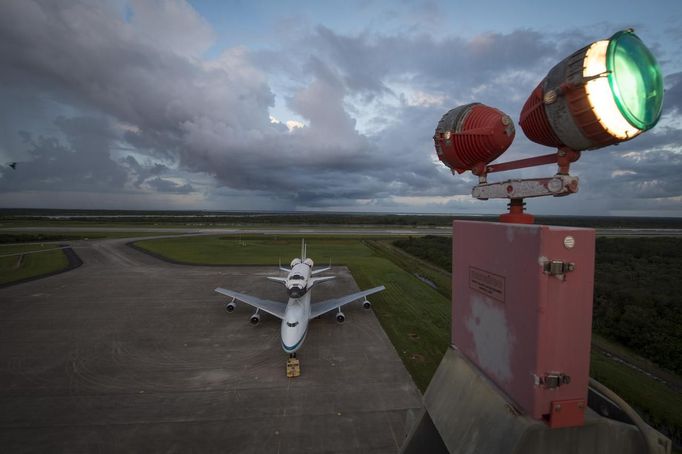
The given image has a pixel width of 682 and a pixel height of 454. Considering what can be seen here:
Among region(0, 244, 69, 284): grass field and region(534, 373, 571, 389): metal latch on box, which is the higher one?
region(534, 373, 571, 389): metal latch on box

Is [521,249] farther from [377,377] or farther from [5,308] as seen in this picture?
[5,308]

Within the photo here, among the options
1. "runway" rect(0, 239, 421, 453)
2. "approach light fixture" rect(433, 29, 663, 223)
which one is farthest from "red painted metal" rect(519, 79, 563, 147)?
"runway" rect(0, 239, 421, 453)

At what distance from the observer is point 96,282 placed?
40844 millimetres

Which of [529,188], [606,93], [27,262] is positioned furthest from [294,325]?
[27,262]

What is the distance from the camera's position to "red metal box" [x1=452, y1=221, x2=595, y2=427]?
4.02 metres

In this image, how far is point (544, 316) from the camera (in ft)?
13.2

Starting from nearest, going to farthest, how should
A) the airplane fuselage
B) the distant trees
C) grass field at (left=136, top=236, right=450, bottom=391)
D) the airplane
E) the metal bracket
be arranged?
the metal bracket
the airplane fuselage
the airplane
grass field at (left=136, top=236, right=450, bottom=391)
the distant trees

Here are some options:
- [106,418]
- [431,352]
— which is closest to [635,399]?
[431,352]

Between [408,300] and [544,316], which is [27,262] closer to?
[408,300]

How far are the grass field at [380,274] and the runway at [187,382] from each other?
1.55 m

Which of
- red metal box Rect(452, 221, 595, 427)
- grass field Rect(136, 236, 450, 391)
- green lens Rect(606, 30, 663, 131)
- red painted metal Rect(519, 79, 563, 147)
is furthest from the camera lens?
grass field Rect(136, 236, 450, 391)

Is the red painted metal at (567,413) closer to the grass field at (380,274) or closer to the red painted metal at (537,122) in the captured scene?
the red painted metal at (537,122)

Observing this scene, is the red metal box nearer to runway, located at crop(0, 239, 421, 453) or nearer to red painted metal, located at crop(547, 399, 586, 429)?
red painted metal, located at crop(547, 399, 586, 429)

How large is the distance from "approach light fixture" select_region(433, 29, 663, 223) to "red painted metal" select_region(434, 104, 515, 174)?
2cm
